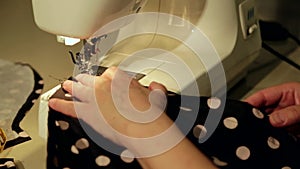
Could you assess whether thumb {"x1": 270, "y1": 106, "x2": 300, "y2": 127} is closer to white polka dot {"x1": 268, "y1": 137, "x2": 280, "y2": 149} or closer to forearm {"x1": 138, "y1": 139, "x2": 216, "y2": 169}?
white polka dot {"x1": 268, "y1": 137, "x2": 280, "y2": 149}

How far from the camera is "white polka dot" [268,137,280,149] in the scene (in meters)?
0.69

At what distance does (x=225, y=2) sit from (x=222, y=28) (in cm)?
5

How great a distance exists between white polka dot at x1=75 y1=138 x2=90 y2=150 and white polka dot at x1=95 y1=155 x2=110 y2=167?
0.9 inches

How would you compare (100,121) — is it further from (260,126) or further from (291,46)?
(291,46)

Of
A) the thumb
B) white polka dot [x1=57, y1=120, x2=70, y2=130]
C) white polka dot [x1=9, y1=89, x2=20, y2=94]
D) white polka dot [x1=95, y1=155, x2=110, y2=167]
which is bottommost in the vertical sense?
white polka dot [x1=9, y1=89, x2=20, y2=94]

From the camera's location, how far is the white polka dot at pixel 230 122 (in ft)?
2.33

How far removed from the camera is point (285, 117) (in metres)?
0.72

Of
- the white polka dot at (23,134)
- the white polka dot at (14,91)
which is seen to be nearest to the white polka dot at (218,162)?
the white polka dot at (23,134)

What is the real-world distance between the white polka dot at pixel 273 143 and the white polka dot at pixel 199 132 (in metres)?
0.09

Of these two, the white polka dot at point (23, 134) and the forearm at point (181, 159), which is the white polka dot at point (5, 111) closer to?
the white polka dot at point (23, 134)

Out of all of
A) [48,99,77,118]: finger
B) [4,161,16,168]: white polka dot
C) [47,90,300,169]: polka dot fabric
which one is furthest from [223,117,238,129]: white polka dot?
[4,161,16,168]: white polka dot

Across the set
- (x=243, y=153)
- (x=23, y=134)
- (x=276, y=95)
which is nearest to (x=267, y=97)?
(x=276, y=95)

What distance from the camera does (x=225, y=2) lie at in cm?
96

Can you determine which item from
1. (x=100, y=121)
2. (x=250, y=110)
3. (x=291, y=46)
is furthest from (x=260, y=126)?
(x=291, y=46)
